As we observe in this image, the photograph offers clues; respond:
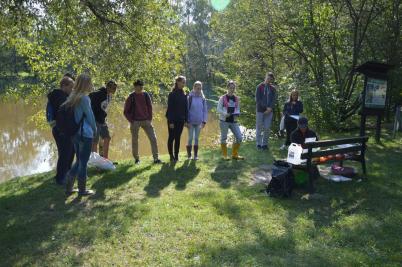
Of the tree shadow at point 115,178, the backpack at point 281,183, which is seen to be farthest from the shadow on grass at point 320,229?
the tree shadow at point 115,178

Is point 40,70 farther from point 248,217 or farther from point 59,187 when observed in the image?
point 248,217

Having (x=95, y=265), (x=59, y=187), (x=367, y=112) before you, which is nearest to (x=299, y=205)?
(x=95, y=265)

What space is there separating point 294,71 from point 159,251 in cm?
1341

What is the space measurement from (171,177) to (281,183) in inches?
83.2

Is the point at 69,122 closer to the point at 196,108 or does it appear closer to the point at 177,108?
the point at 177,108

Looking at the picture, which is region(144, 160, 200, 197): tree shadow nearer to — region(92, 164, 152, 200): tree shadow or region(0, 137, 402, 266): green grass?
region(0, 137, 402, 266): green grass

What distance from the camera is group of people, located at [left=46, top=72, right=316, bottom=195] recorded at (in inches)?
239

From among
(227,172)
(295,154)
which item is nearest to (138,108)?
(227,172)

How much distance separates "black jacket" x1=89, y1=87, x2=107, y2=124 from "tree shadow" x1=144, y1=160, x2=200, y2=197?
5.11 ft

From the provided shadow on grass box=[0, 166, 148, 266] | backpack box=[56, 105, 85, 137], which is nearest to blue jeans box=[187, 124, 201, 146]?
shadow on grass box=[0, 166, 148, 266]

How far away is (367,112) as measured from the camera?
35.9 feet

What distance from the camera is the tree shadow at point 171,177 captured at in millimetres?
7059

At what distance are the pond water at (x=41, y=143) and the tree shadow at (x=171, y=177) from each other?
4.25 m

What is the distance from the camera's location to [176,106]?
8586mm
